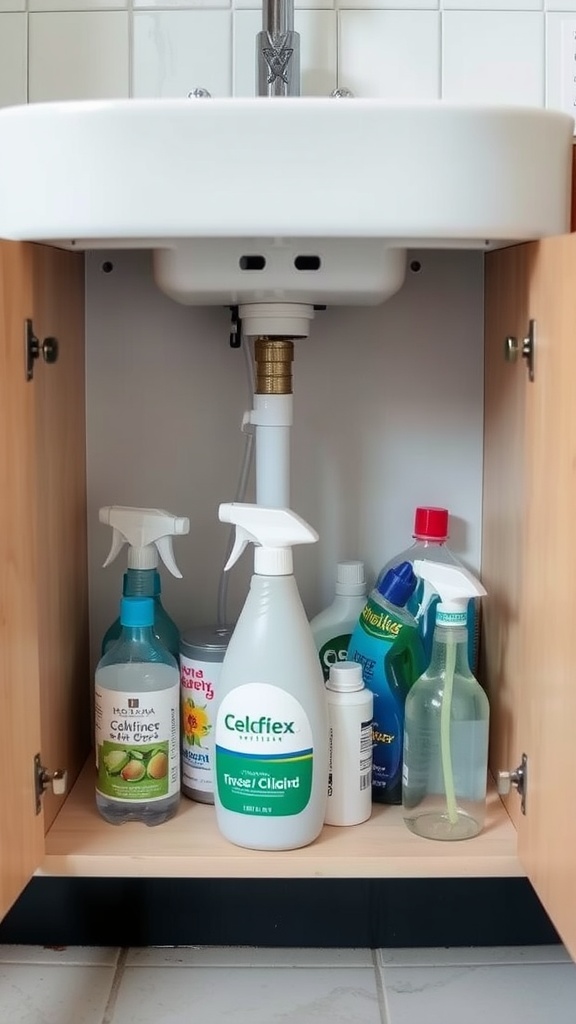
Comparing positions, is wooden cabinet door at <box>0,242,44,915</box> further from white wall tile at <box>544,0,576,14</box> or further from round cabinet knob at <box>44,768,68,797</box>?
white wall tile at <box>544,0,576,14</box>

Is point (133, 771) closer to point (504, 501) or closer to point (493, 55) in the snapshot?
point (504, 501)

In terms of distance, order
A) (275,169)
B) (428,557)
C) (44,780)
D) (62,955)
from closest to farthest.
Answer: (275,169) < (44,780) < (62,955) < (428,557)

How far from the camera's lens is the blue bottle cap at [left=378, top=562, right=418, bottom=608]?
3.69 ft

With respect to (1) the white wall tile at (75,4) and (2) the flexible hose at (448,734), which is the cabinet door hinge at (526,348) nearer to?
(2) the flexible hose at (448,734)

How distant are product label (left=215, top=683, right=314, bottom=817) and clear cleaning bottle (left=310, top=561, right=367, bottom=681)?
185 mm

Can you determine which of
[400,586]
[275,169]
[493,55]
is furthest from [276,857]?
[493,55]

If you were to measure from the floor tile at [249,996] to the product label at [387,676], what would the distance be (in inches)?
7.4

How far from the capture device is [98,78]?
48.0 inches

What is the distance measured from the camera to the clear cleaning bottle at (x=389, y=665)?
112cm

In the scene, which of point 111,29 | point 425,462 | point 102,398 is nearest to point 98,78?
point 111,29

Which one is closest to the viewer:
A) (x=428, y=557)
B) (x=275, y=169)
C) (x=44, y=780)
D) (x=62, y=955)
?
(x=275, y=169)

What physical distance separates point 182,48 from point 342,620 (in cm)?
65

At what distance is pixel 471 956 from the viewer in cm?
108

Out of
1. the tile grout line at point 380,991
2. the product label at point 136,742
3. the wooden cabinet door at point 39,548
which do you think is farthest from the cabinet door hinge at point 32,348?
the tile grout line at point 380,991
